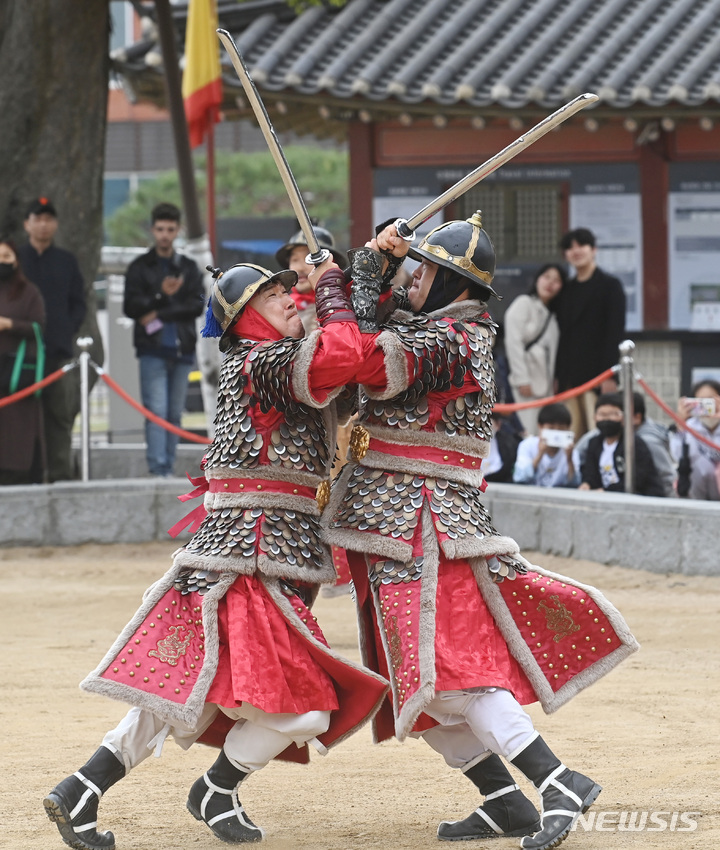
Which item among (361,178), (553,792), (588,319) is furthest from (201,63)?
(553,792)

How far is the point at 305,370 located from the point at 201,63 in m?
7.15

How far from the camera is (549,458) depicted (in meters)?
9.48

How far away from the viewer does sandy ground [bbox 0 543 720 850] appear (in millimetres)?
4152

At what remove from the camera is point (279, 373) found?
399cm

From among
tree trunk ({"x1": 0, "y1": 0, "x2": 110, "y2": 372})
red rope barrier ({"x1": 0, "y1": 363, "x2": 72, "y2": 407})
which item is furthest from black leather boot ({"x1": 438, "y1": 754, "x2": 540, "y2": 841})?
tree trunk ({"x1": 0, "y1": 0, "x2": 110, "y2": 372})

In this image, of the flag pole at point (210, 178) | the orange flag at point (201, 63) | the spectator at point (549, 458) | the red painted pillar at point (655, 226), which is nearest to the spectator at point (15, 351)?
the orange flag at point (201, 63)

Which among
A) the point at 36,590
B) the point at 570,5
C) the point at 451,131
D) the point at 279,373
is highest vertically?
the point at 570,5

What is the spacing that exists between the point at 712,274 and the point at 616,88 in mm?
1700

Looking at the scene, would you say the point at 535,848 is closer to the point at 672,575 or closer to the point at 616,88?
the point at 672,575

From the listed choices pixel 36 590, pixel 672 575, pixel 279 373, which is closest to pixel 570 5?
pixel 672 575

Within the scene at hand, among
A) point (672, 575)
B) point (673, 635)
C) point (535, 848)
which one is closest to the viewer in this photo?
point (535, 848)

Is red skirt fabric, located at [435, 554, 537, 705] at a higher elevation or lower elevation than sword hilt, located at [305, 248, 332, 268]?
lower

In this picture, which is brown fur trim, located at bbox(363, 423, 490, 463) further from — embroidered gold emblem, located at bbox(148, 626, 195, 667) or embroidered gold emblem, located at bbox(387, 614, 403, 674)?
embroidered gold emblem, located at bbox(148, 626, 195, 667)

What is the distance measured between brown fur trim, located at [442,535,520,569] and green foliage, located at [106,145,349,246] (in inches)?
1132
